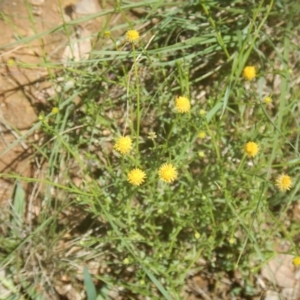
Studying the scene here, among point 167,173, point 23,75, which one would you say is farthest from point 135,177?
point 23,75

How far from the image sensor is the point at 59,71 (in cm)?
181

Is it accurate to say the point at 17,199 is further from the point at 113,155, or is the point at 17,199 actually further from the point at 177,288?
the point at 177,288

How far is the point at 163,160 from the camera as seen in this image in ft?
4.93

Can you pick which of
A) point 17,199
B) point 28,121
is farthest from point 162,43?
point 17,199

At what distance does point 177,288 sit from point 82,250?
34cm

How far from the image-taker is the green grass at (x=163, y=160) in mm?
1551

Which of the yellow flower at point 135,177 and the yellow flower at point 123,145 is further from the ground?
the yellow flower at point 123,145

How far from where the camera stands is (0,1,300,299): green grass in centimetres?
155

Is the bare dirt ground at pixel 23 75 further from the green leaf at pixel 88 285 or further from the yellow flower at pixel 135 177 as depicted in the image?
the yellow flower at pixel 135 177

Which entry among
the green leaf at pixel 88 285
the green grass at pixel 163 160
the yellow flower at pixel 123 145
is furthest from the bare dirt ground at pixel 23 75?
the yellow flower at pixel 123 145

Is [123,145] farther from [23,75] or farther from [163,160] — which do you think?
[23,75]

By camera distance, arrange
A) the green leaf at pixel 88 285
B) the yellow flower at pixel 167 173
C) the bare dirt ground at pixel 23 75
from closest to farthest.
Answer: the yellow flower at pixel 167 173
the green leaf at pixel 88 285
the bare dirt ground at pixel 23 75

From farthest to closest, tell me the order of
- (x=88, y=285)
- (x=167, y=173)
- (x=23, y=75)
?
(x=23, y=75) < (x=88, y=285) < (x=167, y=173)

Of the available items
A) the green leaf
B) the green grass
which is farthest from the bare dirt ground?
the green leaf
